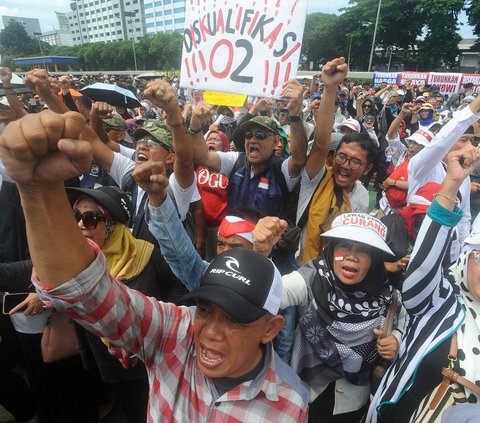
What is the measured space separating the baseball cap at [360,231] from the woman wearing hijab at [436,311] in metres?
0.19

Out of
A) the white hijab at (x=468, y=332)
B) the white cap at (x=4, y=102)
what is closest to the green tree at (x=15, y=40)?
the white cap at (x=4, y=102)

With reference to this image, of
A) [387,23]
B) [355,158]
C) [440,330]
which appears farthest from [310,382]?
[387,23]

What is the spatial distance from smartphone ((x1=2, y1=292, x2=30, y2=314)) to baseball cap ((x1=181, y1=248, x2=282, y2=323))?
1.21m

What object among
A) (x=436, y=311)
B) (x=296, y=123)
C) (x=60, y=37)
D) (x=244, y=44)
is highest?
(x=60, y=37)

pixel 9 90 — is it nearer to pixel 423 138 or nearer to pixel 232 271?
pixel 232 271

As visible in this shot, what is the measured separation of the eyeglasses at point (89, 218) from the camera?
1654mm

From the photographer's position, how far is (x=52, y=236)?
0.82 m

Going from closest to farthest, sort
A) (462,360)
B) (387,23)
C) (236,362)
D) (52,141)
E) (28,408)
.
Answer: (52,141) < (236,362) < (462,360) < (28,408) < (387,23)

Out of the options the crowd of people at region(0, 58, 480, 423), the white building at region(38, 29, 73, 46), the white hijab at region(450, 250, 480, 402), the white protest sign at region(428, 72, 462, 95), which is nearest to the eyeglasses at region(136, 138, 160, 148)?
the crowd of people at region(0, 58, 480, 423)

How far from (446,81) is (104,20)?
112790 millimetres

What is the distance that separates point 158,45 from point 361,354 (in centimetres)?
6705

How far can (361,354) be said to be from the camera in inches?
68.9

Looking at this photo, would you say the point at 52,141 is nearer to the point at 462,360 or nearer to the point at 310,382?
the point at 462,360

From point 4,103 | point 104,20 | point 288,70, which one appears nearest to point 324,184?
point 288,70
